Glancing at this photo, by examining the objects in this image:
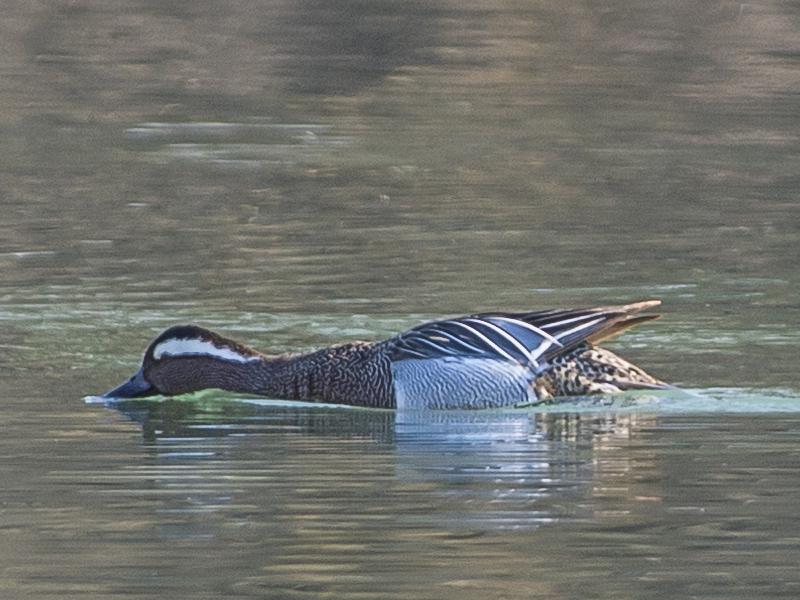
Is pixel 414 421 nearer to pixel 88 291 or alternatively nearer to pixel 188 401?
pixel 188 401

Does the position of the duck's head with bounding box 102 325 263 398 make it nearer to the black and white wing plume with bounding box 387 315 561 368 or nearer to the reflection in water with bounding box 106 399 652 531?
the reflection in water with bounding box 106 399 652 531

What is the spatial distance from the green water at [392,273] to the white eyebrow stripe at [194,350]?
27cm

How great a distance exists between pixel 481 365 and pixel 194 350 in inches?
64.3

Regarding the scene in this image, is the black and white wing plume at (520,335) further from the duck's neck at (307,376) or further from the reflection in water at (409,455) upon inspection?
the reflection in water at (409,455)

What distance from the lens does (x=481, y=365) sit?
10000mm

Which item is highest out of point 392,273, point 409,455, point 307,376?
point 392,273

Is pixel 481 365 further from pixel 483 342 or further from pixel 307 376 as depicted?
pixel 307 376

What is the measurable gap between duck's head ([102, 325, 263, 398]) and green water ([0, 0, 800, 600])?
15 centimetres

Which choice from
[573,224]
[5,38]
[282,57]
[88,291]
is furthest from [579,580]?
[5,38]

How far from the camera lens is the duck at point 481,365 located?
32.7 feet

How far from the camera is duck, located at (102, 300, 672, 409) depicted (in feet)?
32.7

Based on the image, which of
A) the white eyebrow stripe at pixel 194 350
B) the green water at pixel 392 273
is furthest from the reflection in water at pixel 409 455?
the white eyebrow stripe at pixel 194 350

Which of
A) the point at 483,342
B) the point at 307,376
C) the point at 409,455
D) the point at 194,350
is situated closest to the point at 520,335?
the point at 483,342

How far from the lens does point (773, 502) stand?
7.48 metres
